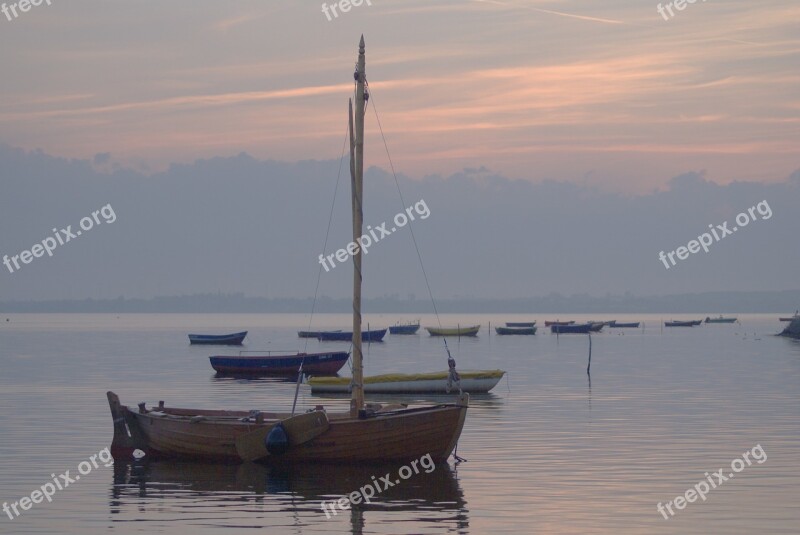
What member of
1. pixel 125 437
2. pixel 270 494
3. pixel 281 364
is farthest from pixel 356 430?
pixel 281 364

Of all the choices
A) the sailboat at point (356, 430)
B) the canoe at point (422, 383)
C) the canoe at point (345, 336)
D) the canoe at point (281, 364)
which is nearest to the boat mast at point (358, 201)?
the sailboat at point (356, 430)

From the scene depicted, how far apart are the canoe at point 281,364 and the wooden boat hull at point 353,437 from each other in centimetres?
4628

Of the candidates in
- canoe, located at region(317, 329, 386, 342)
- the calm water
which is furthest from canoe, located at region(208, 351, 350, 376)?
canoe, located at region(317, 329, 386, 342)

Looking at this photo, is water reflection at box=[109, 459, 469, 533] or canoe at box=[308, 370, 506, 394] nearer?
water reflection at box=[109, 459, 469, 533]

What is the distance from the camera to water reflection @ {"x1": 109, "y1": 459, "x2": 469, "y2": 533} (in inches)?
1051

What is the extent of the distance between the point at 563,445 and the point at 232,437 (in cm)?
1147

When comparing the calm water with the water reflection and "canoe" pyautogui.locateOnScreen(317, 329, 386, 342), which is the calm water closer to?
the water reflection

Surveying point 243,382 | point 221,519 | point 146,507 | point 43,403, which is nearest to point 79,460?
point 146,507

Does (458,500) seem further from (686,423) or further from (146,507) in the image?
(686,423)

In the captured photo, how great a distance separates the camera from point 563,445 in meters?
39.0

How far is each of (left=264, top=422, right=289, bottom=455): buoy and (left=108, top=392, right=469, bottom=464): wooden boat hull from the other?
11.9 inches

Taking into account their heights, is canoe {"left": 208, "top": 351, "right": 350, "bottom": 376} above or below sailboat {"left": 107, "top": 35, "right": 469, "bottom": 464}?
above

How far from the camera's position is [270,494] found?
30016 millimetres

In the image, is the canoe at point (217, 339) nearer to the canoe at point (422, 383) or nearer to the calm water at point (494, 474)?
the calm water at point (494, 474)
